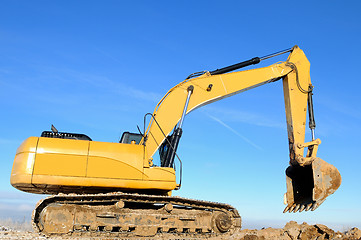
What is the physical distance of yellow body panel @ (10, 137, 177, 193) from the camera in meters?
8.51

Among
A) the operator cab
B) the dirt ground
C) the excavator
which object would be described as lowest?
the dirt ground

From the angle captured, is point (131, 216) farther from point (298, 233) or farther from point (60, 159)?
point (298, 233)

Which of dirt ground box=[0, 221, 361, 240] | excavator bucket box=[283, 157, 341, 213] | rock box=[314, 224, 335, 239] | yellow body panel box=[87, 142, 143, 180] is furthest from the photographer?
excavator bucket box=[283, 157, 341, 213]

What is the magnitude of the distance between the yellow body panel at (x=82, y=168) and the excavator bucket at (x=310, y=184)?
3474 millimetres

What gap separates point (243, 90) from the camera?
11.2m

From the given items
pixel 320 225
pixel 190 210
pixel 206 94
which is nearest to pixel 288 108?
pixel 206 94

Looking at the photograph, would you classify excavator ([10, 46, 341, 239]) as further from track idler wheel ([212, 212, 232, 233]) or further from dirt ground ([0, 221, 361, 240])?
dirt ground ([0, 221, 361, 240])

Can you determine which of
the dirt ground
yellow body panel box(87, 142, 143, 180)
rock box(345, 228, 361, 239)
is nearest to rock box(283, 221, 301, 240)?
the dirt ground

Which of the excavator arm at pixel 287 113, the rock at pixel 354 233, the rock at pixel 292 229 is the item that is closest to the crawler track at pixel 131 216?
the excavator arm at pixel 287 113

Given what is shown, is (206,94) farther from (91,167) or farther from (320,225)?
(320,225)

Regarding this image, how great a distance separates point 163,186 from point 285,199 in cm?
356

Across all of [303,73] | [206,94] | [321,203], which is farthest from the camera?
[303,73]

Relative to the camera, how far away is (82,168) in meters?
8.59

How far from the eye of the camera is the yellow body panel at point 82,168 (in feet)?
27.9
